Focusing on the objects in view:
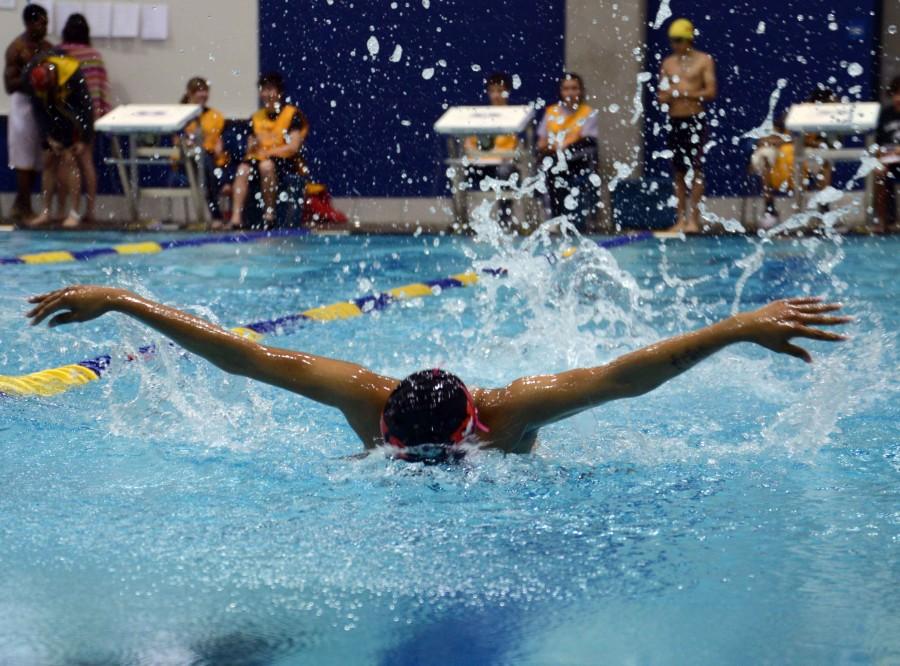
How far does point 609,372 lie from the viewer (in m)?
2.75

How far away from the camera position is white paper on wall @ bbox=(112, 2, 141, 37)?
11945 millimetres

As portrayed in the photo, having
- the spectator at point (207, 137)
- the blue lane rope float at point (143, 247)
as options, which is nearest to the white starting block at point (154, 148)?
the spectator at point (207, 137)

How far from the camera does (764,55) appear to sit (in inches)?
436

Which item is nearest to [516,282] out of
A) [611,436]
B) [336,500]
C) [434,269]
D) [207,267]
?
[434,269]

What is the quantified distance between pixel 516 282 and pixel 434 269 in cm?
109

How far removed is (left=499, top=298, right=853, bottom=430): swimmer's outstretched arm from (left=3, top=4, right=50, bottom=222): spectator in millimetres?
9005

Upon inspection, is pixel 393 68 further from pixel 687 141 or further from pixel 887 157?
pixel 887 157

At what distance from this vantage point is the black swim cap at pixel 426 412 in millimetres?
2756

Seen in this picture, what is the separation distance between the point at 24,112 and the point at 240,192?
81.0 inches

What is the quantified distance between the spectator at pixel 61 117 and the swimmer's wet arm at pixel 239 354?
26.4ft

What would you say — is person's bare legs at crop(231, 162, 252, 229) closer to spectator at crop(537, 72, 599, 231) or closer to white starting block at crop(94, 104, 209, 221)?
white starting block at crop(94, 104, 209, 221)

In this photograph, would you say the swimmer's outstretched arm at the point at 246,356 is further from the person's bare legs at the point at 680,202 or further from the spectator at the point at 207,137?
the spectator at the point at 207,137

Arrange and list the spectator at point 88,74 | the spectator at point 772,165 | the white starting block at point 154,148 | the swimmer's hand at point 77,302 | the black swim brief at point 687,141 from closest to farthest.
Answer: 1. the swimmer's hand at point 77,302
2. the black swim brief at point 687,141
3. the spectator at point 772,165
4. the white starting block at point 154,148
5. the spectator at point 88,74

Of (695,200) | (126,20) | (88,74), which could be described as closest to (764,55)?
(695,200)
